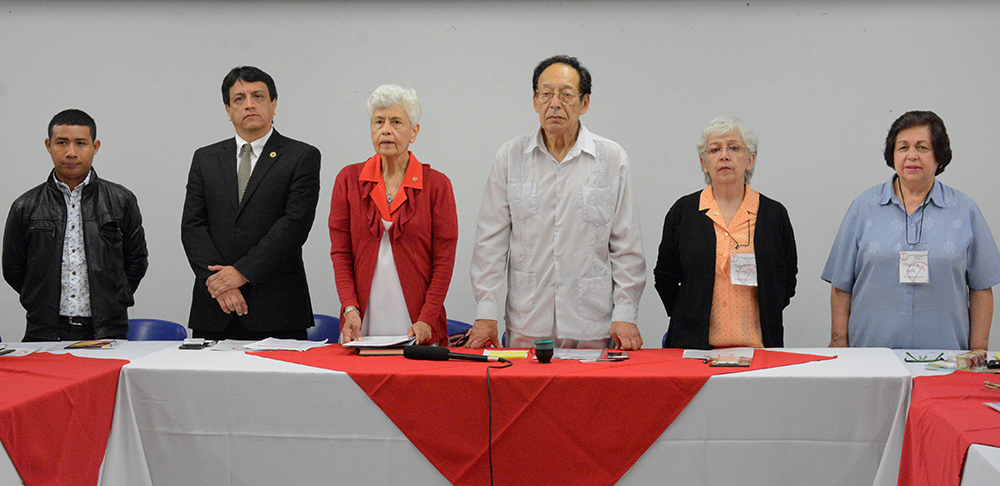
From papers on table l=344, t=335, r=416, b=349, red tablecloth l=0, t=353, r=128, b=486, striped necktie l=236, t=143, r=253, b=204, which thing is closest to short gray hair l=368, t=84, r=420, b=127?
striped necktie l=236, t=143, r=253, b=204

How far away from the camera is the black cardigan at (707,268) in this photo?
270cm

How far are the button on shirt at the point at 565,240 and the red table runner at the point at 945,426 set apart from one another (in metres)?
0.98

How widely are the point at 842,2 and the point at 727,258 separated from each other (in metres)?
2.12

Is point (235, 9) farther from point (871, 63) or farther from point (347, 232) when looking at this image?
point (871, 63)

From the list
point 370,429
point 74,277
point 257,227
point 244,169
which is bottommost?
point 370,429

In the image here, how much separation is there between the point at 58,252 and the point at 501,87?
2.31 metres

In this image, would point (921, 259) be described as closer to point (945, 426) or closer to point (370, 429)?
point (945, 426)

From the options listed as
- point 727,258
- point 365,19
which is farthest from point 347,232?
point 365,19

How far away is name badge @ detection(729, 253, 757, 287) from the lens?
8.74 ft

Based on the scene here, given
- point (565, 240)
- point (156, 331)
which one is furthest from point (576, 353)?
point (156, 331)

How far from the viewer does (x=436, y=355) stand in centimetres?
239

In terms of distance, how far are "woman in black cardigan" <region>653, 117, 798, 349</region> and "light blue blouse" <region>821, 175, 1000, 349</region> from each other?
301 mm

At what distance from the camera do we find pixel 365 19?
4273 mm

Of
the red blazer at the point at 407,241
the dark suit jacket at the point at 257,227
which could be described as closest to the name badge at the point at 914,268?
the red blazer at the point at 407,241
